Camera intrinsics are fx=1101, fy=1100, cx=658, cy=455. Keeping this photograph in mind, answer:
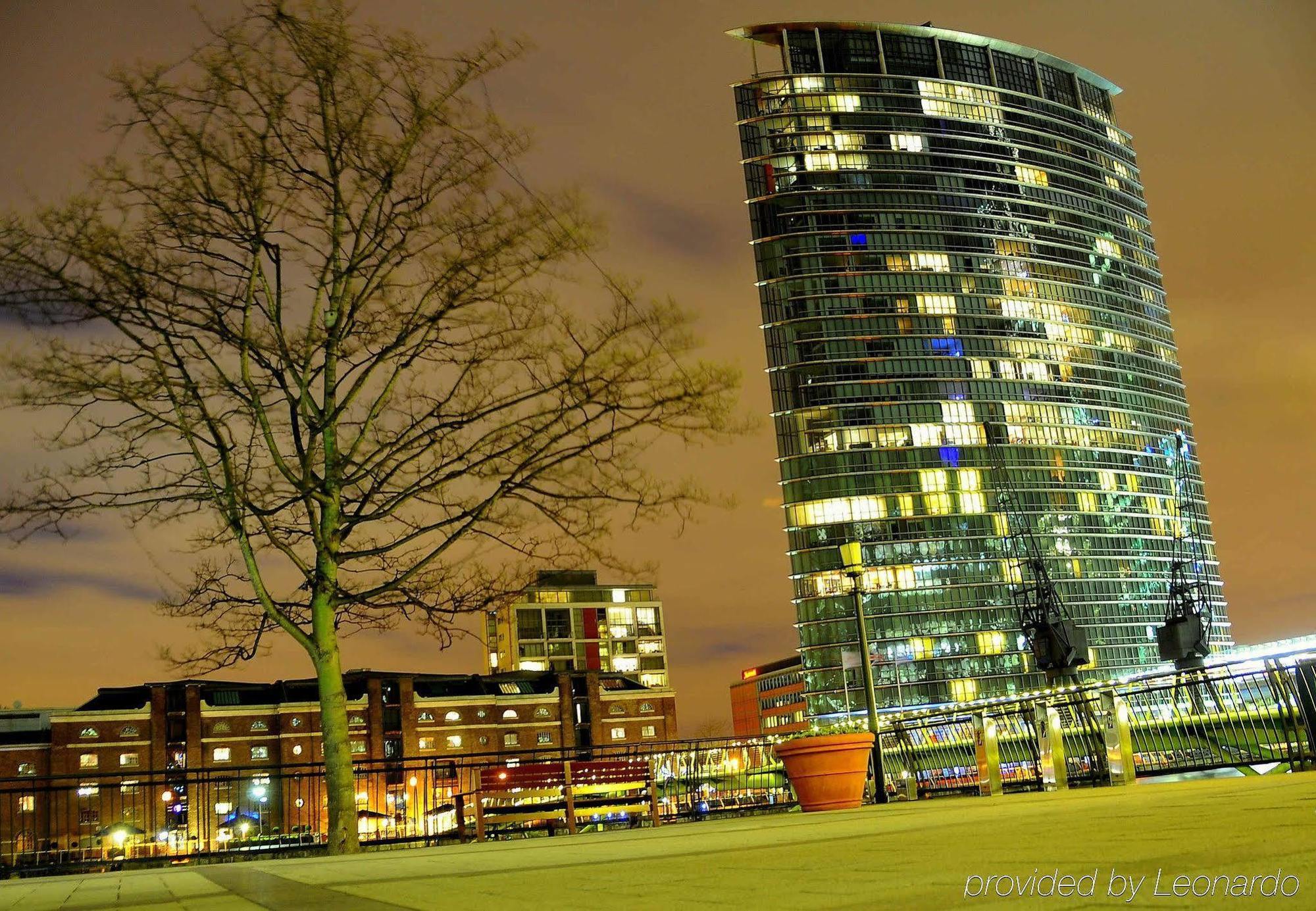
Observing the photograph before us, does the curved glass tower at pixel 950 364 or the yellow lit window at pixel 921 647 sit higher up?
the curved glass tower at pixel 950 364

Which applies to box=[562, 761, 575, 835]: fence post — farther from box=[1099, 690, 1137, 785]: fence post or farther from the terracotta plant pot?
box=[1099, 690, 1137, 785]: fence post

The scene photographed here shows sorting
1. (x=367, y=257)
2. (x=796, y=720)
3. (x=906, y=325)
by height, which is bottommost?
(x=796, y=720)

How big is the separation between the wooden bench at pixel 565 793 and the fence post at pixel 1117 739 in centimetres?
633

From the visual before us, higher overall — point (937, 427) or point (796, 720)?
point (937, 427)

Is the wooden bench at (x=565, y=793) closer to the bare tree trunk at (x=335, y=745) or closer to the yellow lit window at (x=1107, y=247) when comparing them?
the bare tree trunk at (x=335, y=745)

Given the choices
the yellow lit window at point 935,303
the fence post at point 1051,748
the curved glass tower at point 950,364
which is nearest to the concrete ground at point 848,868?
the fence post at point 1051,748

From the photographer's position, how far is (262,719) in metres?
92.6

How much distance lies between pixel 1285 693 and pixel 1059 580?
5233 inches

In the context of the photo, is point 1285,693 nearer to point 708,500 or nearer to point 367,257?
point 708,500

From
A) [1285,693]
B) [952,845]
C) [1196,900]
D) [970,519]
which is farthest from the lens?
[970,519]

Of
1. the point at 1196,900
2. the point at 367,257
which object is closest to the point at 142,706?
the point at 367,257

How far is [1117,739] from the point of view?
43.4 feet

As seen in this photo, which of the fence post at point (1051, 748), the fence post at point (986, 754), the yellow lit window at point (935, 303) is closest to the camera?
the fence post at point (1051, 748)

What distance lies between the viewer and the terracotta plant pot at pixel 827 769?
13.5 metres
